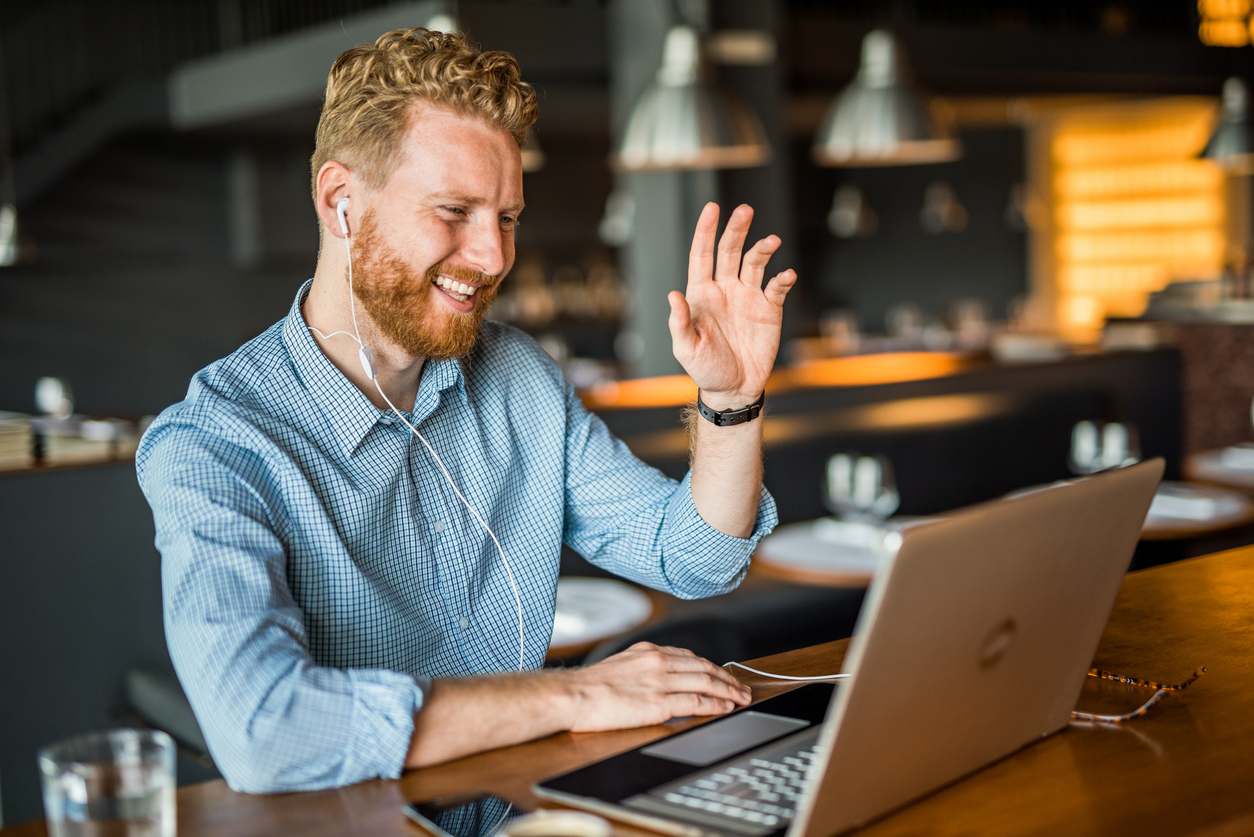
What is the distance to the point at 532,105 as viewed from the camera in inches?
58.4

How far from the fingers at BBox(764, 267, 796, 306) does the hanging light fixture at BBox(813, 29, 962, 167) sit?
2.65 meters

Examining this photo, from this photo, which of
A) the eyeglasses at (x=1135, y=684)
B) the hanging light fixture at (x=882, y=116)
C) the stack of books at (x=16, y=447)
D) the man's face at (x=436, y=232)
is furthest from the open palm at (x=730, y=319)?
the hanging light fixture at (x=882, y=116)

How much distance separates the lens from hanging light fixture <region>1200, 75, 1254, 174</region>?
206 inches

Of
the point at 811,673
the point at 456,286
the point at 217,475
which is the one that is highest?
the point at 456,286

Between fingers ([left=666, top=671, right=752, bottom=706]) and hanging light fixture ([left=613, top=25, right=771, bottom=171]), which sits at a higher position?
hanging light fixture ([left=613, top=25, right=771, bottom=171])

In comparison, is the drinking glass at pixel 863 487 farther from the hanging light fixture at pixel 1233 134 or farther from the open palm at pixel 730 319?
the hanging light fixture at pixel 1233 134

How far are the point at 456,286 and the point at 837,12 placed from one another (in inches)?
319

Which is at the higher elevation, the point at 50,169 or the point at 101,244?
the point at 50,169

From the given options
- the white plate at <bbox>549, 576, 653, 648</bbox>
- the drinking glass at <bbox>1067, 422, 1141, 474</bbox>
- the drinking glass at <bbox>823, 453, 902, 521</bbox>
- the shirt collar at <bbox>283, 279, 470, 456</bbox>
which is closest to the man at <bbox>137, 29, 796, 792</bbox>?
the shirt collar at <bbox>283, 279, 470, 456</bbox>

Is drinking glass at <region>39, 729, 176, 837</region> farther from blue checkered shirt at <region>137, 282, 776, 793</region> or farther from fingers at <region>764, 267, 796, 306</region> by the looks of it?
fingers at <region>764, 267, 796, 306</region>

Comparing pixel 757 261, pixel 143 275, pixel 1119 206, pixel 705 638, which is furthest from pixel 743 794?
pixel 1119 206

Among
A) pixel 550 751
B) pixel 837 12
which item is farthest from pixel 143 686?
pixel 837 12

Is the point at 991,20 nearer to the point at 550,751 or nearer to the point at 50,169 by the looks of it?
the point at 50,169

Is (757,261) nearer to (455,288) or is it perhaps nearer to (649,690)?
(455,288)
